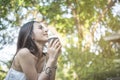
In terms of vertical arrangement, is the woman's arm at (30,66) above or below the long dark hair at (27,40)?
below

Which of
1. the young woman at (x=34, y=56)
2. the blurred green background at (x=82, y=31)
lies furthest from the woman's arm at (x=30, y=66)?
the blurred green background at (x=82, y=31)

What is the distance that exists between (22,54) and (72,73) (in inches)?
597

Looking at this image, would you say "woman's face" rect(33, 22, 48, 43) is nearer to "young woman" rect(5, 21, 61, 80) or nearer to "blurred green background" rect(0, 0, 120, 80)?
"young woman" rect(5, 21, 61, 80)

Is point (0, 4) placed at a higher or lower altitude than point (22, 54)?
higher

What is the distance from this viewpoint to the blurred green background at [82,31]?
15398mm

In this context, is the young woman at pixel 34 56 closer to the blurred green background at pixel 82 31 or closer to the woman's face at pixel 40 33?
the woman's face at pixel 40 33

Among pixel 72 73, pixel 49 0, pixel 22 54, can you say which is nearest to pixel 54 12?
pixel 49 0

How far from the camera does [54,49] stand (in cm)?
159

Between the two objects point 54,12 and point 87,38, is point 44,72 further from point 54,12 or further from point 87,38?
point 87,38

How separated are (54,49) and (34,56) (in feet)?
0.39

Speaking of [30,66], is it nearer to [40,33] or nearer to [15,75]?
[15,75]

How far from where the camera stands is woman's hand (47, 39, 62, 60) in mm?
1585

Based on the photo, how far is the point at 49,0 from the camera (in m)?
15.6

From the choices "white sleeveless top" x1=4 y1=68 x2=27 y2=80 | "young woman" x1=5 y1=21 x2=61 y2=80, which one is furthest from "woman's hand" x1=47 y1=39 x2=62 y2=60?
"white sleeveless top" x1=4 y1=68 x2=27 y2=80
